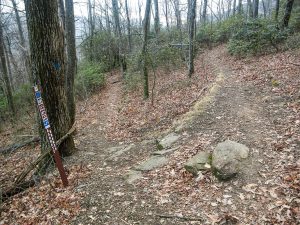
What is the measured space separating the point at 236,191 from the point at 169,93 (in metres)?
8.74

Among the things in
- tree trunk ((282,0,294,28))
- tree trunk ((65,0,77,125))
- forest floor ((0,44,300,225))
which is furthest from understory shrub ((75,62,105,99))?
tree trunk ((282,0,294,28))

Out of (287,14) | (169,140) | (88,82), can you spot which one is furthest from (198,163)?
(88,82)

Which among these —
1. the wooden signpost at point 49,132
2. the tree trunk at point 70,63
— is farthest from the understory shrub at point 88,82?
the wooden signpost at point 49,132

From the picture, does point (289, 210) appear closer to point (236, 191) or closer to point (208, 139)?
point (236, 191)

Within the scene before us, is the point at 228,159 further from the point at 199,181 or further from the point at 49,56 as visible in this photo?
the point at 49,56

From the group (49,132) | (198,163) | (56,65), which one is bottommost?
(198,163)

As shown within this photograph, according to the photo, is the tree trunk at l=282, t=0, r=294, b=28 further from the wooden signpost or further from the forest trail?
the wooden signpost

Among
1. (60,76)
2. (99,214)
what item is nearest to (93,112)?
(60,76)

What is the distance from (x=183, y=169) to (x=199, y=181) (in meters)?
0.58

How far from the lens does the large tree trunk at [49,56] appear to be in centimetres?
577

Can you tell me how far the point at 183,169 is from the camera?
542 cm

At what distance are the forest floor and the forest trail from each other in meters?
0.02

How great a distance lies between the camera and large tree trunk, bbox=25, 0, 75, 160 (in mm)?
5766

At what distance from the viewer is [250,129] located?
256 inches
